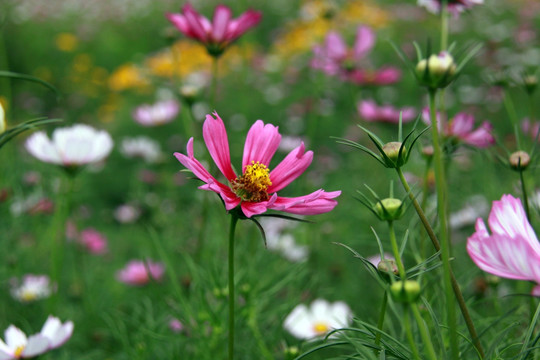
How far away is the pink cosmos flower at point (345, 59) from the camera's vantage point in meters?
1.23

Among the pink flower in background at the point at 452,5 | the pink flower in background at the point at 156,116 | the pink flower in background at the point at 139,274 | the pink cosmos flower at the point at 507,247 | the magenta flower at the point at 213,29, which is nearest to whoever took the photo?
the pink cosmos flower at the point at 507,247

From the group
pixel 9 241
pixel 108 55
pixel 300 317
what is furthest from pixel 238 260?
pixel 108 55

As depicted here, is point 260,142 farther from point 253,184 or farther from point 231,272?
point 231,272

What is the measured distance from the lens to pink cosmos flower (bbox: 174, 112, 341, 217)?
42cm

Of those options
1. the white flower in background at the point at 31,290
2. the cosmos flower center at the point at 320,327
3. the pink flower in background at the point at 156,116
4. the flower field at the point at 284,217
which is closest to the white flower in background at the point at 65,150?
the flower field at the point at 284,217

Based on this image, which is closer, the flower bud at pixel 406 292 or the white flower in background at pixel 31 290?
the flower bud at pixel 406 292

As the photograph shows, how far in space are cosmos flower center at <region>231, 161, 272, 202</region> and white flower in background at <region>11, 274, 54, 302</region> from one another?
687mm

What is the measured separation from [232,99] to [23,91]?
6.02 feet

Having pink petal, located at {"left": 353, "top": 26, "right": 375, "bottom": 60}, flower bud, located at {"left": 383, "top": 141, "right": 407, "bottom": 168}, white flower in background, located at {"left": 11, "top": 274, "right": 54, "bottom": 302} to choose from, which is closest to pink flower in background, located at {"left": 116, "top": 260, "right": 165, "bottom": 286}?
white flower in background, located at {"left": 11, "top": 274, "right": 54, "bottom": 302}

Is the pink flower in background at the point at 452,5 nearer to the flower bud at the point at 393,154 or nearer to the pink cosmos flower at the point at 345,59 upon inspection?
the flower bud at the point at 393,154

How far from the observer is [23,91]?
4113 millimetres

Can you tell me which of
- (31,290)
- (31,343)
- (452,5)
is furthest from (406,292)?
(31,290)

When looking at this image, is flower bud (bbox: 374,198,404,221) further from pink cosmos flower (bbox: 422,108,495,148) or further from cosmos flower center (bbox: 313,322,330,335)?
cosmos flower center (bbox: 313,322,330,335)

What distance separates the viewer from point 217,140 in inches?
18.2
